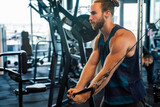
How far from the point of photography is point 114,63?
0.95 metres

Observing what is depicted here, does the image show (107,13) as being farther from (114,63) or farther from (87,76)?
(87,76)

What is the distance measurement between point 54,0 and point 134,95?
60.7 inches

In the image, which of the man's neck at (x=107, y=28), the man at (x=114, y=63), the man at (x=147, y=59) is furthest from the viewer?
the man at (x=147, y=59)

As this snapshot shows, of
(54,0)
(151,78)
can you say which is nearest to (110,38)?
(54,0)

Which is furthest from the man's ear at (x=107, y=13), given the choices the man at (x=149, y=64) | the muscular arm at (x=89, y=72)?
the man at (x=149, y=64)

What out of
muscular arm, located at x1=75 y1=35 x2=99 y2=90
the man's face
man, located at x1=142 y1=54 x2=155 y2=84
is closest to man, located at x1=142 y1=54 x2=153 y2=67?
man, located at x1=142 y1=54 x2=155 y2=84

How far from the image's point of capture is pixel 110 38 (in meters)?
1.06

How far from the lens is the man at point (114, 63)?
3.17 ft

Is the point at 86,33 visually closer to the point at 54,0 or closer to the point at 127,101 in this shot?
the point at 54,0

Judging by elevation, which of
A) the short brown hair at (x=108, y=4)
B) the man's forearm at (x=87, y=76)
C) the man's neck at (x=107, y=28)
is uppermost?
the short brown hair at (x=108, y=4)

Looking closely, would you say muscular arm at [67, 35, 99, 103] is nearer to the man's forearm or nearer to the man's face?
the man's forearm

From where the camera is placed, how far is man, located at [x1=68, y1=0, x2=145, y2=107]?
97cm

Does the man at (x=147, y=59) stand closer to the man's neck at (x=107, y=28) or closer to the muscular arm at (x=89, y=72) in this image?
the muscular arm at (x=89, y=72)

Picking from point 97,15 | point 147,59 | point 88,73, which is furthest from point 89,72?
point 147,59
